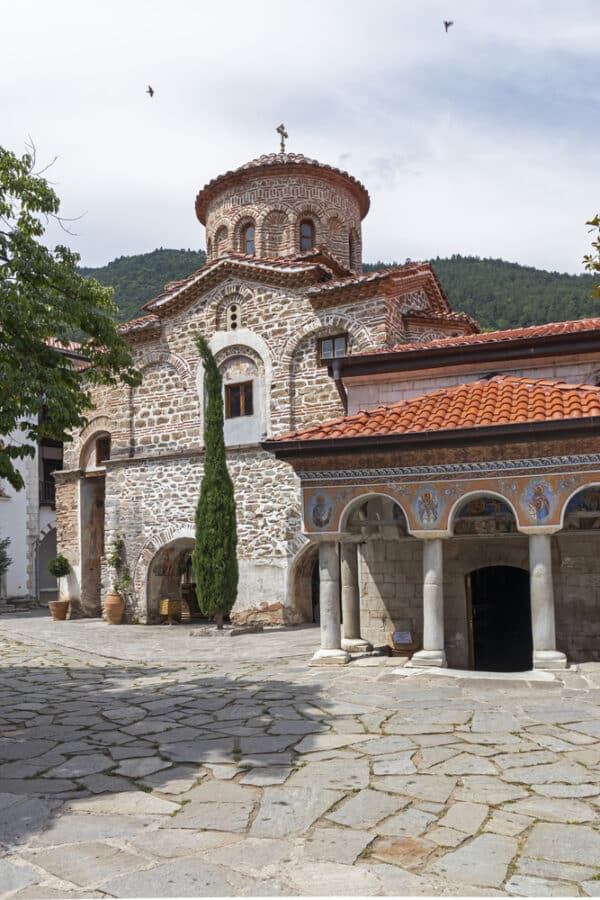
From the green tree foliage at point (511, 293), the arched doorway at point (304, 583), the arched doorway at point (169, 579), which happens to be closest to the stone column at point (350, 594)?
the arched doorway at point (304, 583)

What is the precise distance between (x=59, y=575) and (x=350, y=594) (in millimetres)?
10375

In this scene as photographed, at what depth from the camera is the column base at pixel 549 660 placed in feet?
27.1

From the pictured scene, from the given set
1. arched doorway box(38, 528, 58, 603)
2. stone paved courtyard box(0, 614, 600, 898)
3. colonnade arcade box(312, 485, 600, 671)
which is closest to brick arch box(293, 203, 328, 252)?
colonnade arcade box(312, 485, 600, 671)

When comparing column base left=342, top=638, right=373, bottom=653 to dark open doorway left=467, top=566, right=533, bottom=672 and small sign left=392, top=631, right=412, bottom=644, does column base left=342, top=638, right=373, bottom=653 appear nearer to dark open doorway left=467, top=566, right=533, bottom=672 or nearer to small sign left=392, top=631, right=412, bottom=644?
small sign left=392, top=631, right=412, bottom=644

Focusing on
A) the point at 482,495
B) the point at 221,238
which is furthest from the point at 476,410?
the point at 221,238

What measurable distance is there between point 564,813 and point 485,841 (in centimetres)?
63

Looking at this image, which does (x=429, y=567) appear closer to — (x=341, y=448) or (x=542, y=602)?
(x=542, y=602)

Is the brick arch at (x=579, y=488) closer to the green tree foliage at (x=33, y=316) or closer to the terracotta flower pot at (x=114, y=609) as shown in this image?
the green tree foliage at (x=33, y=316)

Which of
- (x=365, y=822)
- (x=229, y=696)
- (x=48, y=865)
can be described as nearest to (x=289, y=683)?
(x=229, y=696)

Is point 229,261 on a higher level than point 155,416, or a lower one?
higher

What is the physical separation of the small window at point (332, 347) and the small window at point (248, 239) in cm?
405

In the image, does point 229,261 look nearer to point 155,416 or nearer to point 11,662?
point 155,416

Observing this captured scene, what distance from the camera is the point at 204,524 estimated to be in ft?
46.6

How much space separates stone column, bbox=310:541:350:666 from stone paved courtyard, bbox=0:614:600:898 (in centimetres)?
65
